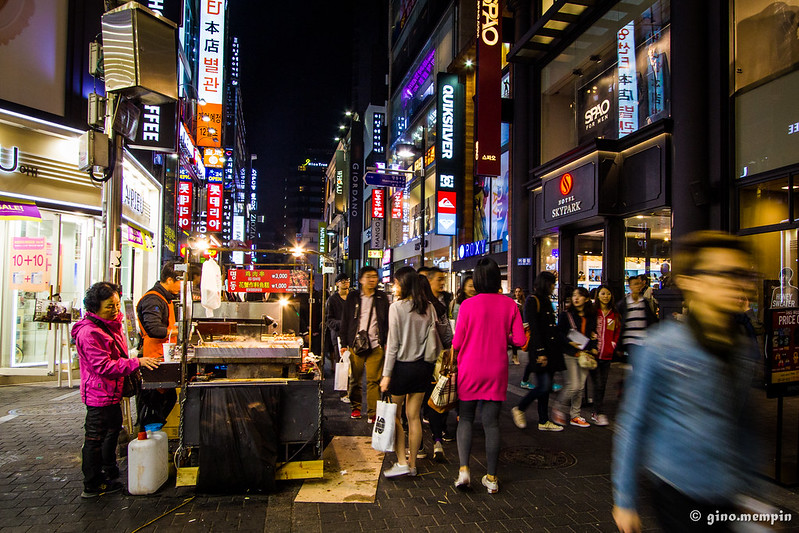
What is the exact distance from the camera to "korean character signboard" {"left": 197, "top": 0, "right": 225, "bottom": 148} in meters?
21.5

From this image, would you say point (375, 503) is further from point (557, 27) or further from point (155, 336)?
point (557, 27)

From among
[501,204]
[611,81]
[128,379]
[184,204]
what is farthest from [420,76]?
[128,379]

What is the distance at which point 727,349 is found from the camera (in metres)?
1.89

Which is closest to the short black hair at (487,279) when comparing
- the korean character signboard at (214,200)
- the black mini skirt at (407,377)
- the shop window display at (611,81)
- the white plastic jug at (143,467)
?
the black mini skirt at (407,377)

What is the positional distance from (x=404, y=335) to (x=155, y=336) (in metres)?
3.11

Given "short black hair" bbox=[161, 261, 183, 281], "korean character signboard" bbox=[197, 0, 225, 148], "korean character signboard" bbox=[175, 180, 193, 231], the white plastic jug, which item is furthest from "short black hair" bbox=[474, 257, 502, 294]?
"korean character signboard" bbox=[197, 0, 225, 148]

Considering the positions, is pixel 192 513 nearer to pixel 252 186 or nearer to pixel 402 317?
pixel 402 317

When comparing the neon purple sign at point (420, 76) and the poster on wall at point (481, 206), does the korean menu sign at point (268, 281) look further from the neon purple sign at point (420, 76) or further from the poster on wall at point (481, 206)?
the neon purple sign at point (420, 76)

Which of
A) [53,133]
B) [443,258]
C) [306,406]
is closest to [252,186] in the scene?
[443,258]

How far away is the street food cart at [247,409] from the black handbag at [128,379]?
0.53 feet

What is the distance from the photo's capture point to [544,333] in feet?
22.2

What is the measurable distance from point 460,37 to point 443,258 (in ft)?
36.3

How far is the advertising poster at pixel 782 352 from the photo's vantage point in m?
4.66

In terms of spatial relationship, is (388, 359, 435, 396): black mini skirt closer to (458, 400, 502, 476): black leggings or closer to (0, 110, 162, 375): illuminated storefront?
(458, 400, 502, 476): black leggings
